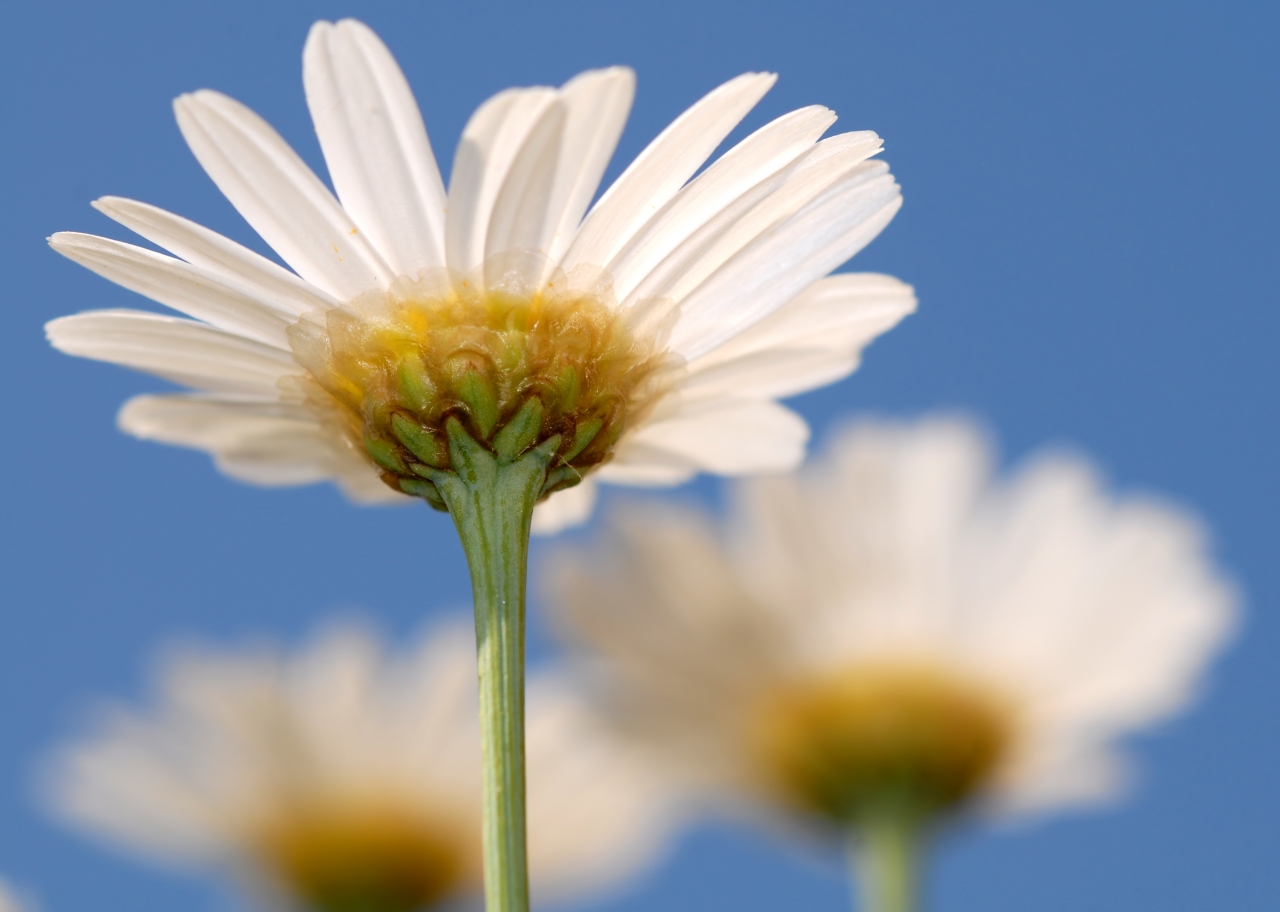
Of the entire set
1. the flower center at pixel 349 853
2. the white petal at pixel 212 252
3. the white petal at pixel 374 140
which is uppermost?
the flower center at pixel 349 853

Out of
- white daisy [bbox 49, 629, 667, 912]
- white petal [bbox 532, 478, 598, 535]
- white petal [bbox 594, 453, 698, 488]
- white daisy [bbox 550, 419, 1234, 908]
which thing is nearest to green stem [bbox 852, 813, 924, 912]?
white daisy [bbox 550, 419, 1234, 908]

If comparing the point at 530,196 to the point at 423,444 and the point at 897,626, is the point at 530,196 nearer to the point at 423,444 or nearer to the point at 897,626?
the point at 423,444

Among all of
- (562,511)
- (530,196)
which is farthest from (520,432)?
(562,511)

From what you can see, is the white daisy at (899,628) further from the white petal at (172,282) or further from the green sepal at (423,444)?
the white petal at (172,282)

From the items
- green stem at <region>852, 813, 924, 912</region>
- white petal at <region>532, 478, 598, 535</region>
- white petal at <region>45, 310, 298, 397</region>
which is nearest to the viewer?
white petal at <region>45, 310, 298, 397</region>

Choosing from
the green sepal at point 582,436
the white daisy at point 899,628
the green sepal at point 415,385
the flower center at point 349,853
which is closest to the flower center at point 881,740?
the white daisy at point 899,628

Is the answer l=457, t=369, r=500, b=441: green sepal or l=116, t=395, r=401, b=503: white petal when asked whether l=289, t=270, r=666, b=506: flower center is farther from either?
l=116, t=395, r=401, b=503: white petal

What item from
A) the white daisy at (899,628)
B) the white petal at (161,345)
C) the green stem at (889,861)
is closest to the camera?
the white petal at (161,345)
